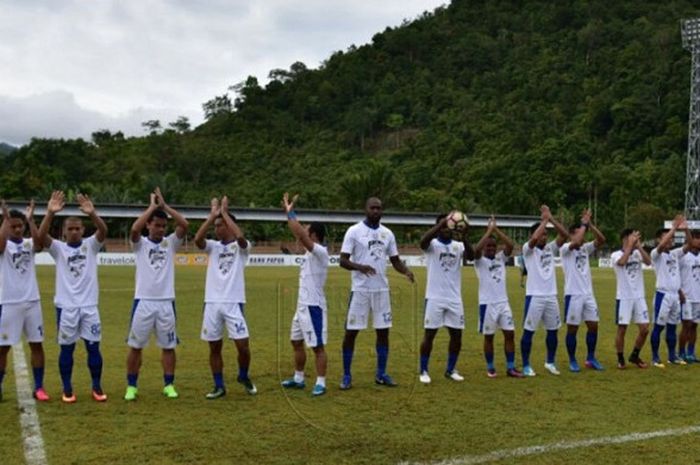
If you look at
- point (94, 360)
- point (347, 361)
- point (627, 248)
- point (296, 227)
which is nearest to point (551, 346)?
point (627, 248)

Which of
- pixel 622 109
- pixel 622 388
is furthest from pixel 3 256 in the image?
pixel 622 109

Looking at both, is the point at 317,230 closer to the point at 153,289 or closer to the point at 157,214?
the point at 157,214

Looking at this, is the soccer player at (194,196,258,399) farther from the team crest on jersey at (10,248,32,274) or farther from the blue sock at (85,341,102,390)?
the team crest on jersey at (10,248,32,274)

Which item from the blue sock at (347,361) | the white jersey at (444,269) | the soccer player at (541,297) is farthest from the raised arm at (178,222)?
the soccer player at (541,297)

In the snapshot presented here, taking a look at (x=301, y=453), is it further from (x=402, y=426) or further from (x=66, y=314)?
(x=66, y=314)

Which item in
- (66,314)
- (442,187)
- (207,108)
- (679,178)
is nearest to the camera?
(66,314)

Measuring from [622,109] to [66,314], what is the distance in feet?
340

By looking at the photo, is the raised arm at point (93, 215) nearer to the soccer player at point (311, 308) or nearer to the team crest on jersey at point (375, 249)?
the soccer player at point (311, 308)

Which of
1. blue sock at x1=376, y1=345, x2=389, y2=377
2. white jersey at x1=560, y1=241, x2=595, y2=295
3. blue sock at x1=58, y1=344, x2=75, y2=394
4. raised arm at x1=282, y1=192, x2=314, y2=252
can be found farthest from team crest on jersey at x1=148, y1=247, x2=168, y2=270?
white jersey at x1=560, y1=241, x2=595, y2=295

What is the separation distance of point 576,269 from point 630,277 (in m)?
1.12

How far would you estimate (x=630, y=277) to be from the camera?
12188 mm

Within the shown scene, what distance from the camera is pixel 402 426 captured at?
26.3ft

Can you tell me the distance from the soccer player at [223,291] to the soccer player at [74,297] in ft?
4.19

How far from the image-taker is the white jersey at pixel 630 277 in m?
12.2
